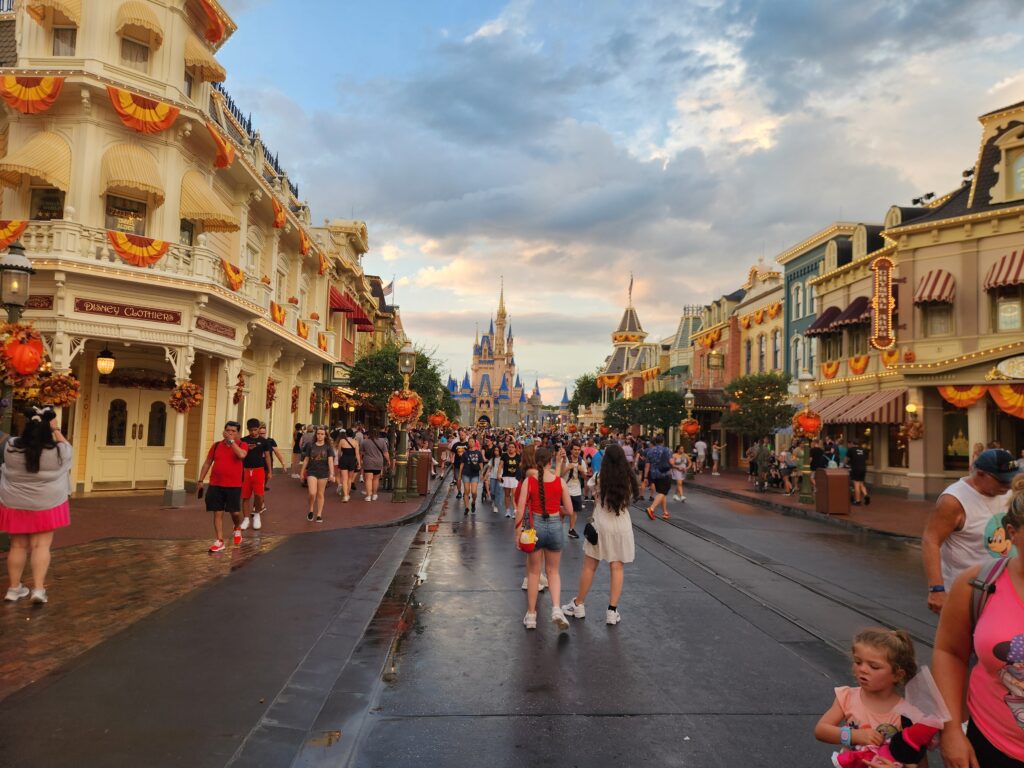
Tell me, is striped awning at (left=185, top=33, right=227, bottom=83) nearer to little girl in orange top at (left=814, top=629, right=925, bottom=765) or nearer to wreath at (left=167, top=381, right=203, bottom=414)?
wreath at (left=167, top=381, right=203, bottom=414)

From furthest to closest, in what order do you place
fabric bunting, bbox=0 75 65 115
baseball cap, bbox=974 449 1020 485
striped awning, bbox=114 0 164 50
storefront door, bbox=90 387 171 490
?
storefront door, bbox=90 387 171 490
striped awning, bbox=114 0 164 50
fabric bunting, bbox=0 75 65 115
baseball cap, bbox=974 449 1020 485

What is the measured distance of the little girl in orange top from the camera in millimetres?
2393

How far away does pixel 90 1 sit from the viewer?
14102 mm

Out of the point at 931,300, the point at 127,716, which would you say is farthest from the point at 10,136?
the point at 931,300

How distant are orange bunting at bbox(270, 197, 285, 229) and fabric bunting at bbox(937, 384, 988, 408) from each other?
68.5 feet

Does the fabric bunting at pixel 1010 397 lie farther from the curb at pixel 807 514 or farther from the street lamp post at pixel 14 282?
the street lamp post at pixel 14 282

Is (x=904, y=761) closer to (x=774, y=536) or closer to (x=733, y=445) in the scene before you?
(x=774, y=536)

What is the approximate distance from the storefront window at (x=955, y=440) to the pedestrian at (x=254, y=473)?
67.9 feet

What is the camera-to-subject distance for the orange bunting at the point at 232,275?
50.5 ft

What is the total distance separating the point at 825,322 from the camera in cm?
2691

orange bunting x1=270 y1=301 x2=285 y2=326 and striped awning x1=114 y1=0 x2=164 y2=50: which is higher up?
striped awning x1=114 y1=0 x2=164 y2=50

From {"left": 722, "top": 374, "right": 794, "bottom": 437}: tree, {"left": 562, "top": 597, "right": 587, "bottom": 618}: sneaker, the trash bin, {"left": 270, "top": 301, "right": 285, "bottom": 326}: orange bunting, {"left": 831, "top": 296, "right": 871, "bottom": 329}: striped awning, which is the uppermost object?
{"left": 831, "top": 296, "right": 871, "bottom": 329}: striped awning

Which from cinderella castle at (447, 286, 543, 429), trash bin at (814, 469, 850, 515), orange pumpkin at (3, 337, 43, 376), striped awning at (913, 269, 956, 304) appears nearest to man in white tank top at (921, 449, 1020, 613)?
orange pumpkin at (3, 337, 43, 376)

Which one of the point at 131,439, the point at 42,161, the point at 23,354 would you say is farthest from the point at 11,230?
the point at 23,354
